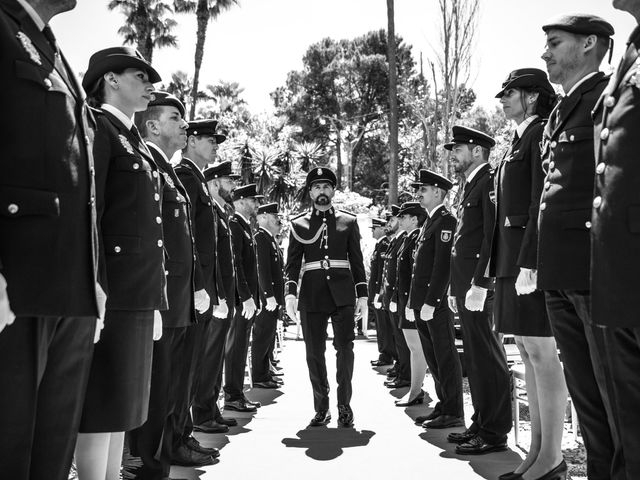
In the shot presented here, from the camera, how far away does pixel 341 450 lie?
17.8 ft

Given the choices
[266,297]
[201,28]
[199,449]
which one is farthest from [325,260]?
[201,28]

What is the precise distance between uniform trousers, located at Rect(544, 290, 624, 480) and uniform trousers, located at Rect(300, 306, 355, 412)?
3468 mm

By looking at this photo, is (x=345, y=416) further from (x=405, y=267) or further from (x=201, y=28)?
(x=201, y=28)

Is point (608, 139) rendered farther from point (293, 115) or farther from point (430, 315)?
point (293, 115)

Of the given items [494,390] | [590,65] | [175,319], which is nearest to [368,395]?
[494,390]

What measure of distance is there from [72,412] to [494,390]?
3.73 m

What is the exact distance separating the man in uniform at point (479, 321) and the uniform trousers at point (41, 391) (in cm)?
329

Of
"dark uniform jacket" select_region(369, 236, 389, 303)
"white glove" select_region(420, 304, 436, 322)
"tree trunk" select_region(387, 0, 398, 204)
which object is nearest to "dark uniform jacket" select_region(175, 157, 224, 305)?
"white glove" select_region(420, 304, 436, 322)

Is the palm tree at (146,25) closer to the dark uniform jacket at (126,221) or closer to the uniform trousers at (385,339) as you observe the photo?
the uniform trousers at (385,339)

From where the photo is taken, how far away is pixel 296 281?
7.18 metres

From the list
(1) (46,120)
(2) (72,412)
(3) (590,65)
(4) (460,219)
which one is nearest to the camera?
(1) (46,120)

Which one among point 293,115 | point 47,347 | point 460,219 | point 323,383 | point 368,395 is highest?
point 293,115

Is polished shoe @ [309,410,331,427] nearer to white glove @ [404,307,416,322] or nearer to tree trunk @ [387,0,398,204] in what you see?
white glove @ [404,307,416,322]

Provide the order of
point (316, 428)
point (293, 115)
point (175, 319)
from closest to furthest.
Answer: point (175, 319)
point (316, 428)
point (293, 115)
